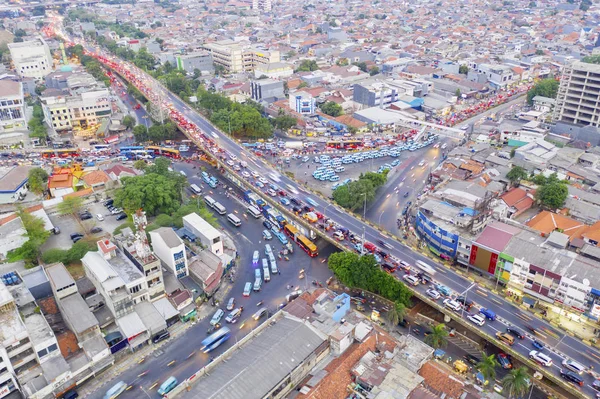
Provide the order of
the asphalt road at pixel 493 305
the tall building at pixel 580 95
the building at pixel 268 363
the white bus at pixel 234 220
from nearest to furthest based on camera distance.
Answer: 1. the building at pixel 268 363
2. the asphalt road at pixel 493 305
3. the white bus at pixel 234 220
4. the tall building at pixel 580 95

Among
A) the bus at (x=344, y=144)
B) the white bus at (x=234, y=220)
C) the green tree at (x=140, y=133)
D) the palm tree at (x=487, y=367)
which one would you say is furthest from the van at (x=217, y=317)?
the green tree at (x=140, y=133)

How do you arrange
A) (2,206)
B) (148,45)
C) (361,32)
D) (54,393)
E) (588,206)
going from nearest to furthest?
(54,393) → (588,206) → (2,206) → (148,45) → (361,32)

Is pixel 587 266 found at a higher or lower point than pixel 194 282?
higher

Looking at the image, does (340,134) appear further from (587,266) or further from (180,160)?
(587,266)

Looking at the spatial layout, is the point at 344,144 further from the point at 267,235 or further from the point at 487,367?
the point at 487,367

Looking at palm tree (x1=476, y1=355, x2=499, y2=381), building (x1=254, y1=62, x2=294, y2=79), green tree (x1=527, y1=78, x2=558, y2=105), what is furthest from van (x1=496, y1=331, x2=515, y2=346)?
building (x1=254, y1=62, x2=294, y2=79)

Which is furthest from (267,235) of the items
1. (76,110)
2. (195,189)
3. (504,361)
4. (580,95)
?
(580,95)

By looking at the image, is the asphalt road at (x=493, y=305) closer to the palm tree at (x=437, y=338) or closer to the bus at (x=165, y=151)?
the palm tree at (x=437, y=338)

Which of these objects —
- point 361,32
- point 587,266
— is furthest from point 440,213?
point 361,32
